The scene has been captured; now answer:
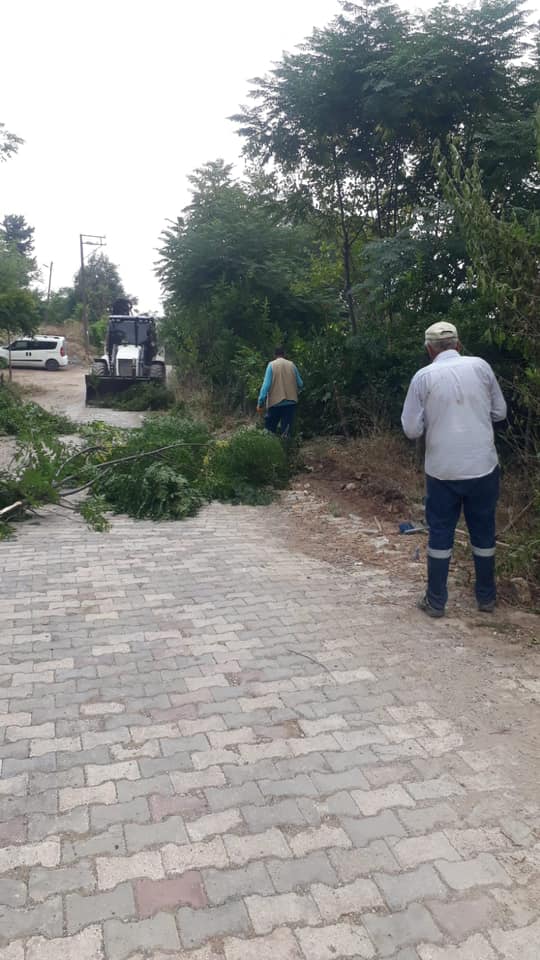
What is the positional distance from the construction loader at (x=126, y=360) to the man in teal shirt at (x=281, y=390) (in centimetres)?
1094

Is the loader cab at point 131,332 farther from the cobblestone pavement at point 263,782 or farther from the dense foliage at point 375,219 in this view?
the cobblestone pavement at point 263,782

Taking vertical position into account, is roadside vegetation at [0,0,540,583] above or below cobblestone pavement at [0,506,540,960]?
above

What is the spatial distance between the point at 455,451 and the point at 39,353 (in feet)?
126

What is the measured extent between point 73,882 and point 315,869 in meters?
0.79

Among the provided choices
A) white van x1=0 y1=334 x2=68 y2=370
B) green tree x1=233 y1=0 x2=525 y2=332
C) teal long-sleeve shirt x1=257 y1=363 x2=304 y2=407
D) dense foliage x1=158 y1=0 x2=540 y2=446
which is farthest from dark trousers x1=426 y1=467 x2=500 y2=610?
white van x1=0 y1=334 x2=68 y2=370

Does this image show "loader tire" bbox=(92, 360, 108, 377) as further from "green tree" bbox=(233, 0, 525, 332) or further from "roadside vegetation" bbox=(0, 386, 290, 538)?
"roadside vegetation" bbox=(0, 386, 290, 538)

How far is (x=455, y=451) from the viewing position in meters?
4.54

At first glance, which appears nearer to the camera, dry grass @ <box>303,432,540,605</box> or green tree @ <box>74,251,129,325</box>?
dry grass @ <box>303,432,540,605</box>

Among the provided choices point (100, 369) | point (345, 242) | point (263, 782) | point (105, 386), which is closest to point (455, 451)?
point (263, 782)

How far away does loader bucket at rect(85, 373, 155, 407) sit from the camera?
2141 centimetres

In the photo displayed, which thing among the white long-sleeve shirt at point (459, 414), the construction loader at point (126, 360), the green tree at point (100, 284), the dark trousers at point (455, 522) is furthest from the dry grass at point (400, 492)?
the green tree at point (100, 284)

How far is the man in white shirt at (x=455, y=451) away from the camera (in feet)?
14.9

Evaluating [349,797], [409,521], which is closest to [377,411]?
[409,521]

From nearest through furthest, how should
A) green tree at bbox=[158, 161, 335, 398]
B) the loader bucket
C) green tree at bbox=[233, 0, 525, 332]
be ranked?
green tree at bbox=[233, 0, 525, 332]
green tree at bbox=[158, 161, 335, 398]
the loader bucket
